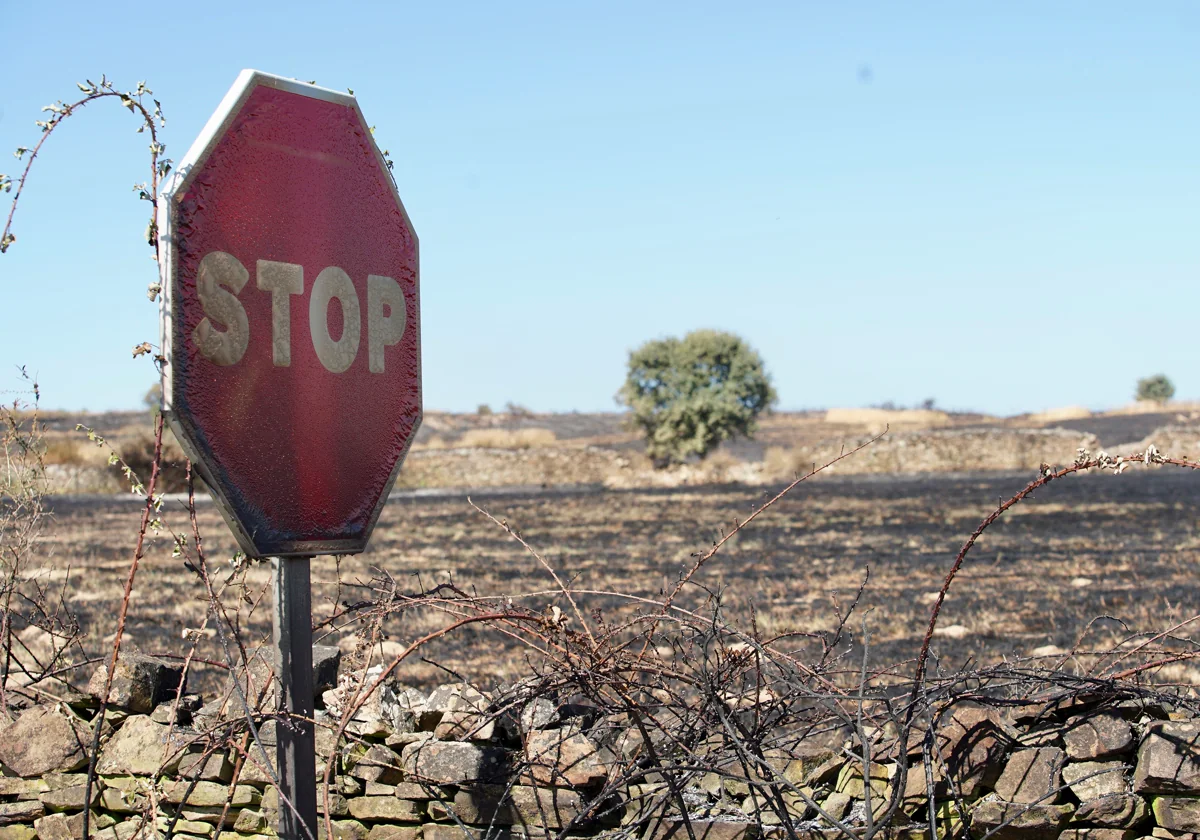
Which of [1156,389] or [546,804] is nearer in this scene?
[546,804]

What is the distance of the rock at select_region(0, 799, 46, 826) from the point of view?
3.44 meters

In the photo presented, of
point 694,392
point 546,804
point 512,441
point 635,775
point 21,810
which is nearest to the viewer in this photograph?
point 635,775

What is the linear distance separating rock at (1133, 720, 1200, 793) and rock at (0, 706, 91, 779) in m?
3.15

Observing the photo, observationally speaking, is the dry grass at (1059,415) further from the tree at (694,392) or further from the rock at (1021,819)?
the rock at (1021,819)

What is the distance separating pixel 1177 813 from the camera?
2.81m

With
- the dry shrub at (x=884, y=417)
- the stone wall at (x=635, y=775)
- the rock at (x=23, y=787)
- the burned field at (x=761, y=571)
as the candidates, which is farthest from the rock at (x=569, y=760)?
the dry shrub at (x=884, y=417)

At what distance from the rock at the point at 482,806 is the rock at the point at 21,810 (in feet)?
4.58

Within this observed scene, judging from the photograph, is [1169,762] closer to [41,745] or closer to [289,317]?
[289,317]

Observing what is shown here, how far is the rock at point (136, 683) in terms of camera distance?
11.4 feet

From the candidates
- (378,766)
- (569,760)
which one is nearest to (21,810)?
(378,766)

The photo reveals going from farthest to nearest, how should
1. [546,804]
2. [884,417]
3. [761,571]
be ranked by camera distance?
[884,417] < [761,571] < [546,804]

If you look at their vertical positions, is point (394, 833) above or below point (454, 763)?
below

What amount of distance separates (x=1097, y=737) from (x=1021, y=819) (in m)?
0.30

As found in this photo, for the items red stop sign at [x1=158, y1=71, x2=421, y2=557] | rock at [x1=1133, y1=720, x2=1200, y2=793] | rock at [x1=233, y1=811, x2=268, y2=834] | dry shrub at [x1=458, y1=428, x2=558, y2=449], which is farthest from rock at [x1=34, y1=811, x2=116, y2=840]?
dry shrub at [x1=458, y1=428, x2=558, y2=449]
